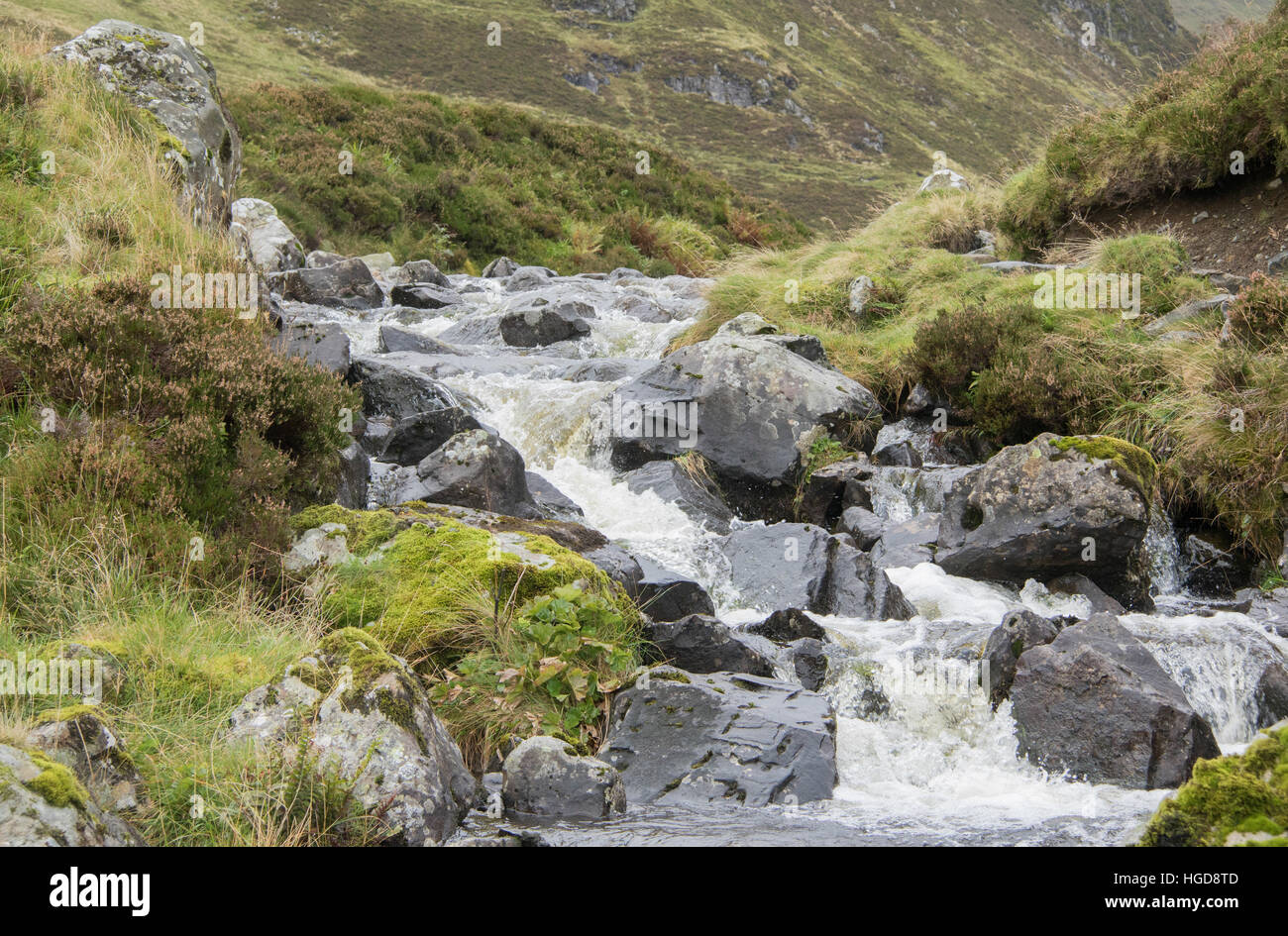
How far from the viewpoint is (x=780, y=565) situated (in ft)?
23.5

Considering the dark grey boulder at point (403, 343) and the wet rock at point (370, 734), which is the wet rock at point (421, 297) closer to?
the dark grey boulder at point (403, 343)

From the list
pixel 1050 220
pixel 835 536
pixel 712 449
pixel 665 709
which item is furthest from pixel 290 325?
pixel 1050 220

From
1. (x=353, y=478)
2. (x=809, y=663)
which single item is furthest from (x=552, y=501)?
(x=809, y=663)

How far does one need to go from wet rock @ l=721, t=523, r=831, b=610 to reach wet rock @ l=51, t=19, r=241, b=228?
5665 mm

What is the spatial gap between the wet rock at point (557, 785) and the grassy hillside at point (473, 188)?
17.4m

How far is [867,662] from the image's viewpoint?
5695 mm

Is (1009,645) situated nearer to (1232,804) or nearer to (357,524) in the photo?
(1232,804)

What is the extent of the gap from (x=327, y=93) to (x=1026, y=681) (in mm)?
26532

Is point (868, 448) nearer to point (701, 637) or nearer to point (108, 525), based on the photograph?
point (701, 637)

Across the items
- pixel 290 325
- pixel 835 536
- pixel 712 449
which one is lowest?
pixel 835 536

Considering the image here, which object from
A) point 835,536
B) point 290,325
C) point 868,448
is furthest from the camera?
point 868,448

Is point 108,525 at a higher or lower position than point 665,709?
higher

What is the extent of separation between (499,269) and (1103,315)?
42.8ft

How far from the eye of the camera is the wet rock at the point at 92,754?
300 centimetres
